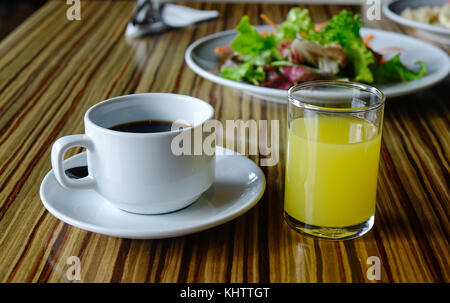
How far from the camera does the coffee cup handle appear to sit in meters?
0.62

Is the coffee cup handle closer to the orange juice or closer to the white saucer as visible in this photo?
the white saucer

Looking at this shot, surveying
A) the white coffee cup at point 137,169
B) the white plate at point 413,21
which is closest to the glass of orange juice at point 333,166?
the white coffee cup at point 137,169

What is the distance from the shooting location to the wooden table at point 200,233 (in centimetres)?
57

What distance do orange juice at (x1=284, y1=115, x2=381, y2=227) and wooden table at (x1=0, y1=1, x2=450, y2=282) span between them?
0.04 m

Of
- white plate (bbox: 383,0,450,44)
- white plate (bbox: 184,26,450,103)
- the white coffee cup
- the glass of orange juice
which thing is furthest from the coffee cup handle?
white plate (bbox: 383,0,450,44)

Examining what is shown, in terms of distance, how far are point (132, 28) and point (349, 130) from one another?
100 centimetres

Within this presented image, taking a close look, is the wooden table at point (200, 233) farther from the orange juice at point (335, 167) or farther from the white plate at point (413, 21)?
the white plate at point (413, 21)

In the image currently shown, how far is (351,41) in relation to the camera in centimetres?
111

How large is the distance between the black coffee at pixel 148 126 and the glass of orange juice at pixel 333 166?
0.53ft

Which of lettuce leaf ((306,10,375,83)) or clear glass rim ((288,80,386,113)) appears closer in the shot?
clear glass rim ((288,80,386,113))

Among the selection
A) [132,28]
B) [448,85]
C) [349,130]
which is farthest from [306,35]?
[349,130]
